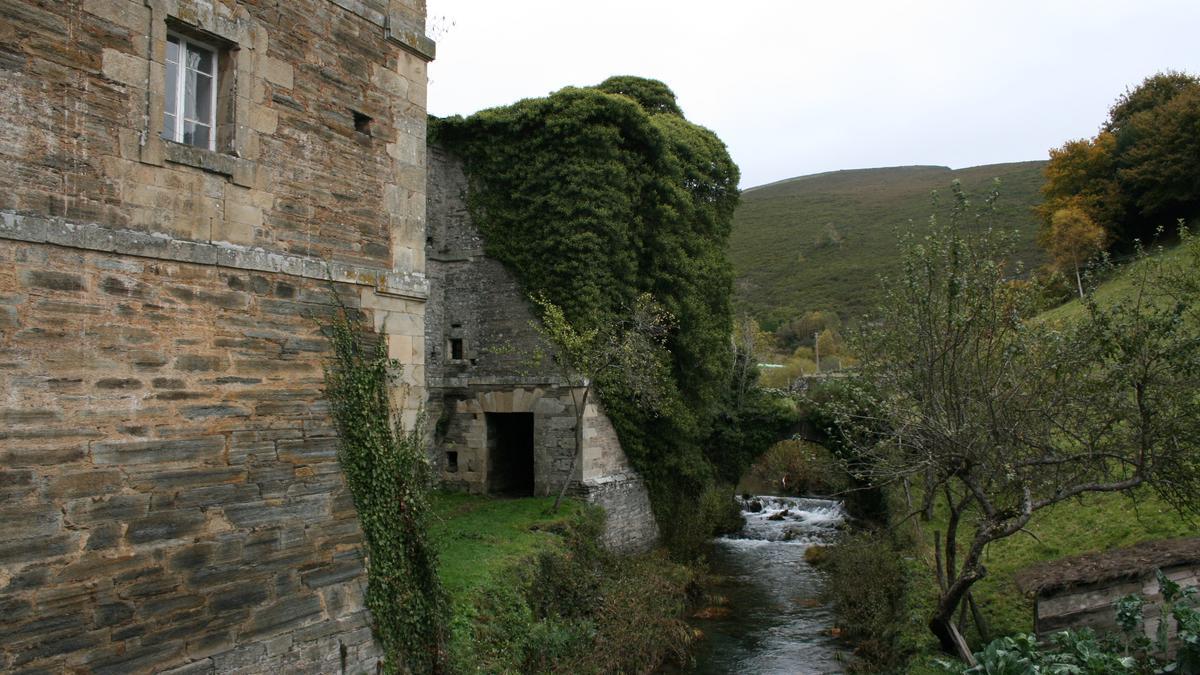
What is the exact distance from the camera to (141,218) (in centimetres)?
500

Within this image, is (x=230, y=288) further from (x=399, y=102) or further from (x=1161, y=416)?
(x=1161, y=416)

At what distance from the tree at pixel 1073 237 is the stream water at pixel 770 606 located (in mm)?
13277

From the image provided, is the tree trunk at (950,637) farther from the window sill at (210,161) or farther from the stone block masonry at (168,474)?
the window sill at (210,161)

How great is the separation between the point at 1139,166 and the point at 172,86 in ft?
98.5

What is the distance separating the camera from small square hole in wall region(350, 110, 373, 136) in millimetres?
6570

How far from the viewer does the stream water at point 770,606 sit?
10.5 metres

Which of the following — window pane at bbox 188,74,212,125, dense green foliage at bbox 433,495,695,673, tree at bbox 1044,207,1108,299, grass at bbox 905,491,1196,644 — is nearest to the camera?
window pane at bbox 188,74,212,125

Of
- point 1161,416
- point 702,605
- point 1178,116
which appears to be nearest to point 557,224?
point 702,605

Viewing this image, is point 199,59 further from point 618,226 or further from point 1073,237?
point 1073,237

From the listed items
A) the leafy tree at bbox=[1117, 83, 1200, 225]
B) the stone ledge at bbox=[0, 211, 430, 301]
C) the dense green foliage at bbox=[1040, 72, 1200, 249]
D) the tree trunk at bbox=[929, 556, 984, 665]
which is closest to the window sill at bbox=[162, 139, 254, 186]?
the stone ledge at bbox=[0, 211, 430, 301]

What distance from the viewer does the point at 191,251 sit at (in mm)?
5234

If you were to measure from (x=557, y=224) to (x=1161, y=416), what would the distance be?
30.4 feet

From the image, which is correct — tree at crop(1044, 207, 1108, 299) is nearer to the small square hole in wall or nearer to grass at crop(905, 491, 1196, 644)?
grass at crop(905, 491, 1196, 644)

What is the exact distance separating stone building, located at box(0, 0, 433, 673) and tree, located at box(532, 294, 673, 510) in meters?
5.76
